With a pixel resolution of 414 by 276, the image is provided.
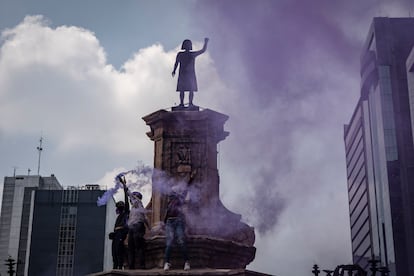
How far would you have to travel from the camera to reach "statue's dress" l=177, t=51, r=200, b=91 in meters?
26.8

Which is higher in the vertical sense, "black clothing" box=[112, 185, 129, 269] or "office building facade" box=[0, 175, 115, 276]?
"office building facade" box=[0, 175, 115, 276]

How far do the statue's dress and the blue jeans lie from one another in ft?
20.0

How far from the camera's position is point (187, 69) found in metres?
27.0

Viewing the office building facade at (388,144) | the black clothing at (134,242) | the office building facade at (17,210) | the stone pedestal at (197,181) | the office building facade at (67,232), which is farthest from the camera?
the office building facade at (17,210)

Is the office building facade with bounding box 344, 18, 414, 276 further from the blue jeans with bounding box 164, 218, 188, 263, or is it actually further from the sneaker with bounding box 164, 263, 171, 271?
the sneaker with bounding box 164, 263, 171, 271

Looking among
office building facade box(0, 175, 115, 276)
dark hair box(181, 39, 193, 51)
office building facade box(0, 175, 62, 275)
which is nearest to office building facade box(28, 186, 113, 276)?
office building facade box(0, 175, 115, 276)

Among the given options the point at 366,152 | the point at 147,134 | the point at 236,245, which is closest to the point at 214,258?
the point at 236,245

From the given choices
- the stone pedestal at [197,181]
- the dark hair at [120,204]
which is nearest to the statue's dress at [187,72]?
the stone pedestal at [197,181]

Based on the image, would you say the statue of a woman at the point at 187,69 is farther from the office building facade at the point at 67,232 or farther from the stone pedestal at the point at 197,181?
the office building facade at the point at 67,232

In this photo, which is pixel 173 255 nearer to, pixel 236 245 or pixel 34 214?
pixel 236 245

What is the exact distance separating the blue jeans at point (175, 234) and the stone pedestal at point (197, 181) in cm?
104

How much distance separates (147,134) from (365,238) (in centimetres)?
9684

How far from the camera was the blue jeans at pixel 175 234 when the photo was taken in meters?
22.0

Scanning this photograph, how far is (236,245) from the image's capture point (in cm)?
2384
